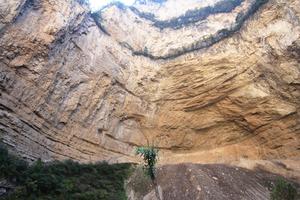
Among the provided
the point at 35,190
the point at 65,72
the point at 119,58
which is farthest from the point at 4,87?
the point at 119,58

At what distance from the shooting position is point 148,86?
2955 cm

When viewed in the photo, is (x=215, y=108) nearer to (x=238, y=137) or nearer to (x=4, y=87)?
(x=238, y=137)

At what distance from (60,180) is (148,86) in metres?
12.3

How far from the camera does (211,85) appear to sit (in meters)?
27.9

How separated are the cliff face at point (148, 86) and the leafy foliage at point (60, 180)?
1568 mm

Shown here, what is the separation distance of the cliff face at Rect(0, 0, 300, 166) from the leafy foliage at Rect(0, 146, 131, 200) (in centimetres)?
157

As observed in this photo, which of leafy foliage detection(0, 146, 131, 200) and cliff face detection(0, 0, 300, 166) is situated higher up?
cliff face detection(0, 0, 300, 166)

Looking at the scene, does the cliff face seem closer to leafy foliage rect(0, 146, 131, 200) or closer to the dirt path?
leafy foliage rect(0, 146, 131, 200)

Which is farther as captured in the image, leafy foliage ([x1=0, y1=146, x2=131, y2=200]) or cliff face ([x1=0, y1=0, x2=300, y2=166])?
cliff face ([x1=0, y1=0, x2=300, y2=166])

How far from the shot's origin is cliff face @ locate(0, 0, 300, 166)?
2292 cm

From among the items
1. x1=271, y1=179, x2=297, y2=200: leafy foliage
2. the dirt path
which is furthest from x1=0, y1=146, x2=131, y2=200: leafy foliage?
x1=271, y1=179, x2=297, y2=200: leafy foliage

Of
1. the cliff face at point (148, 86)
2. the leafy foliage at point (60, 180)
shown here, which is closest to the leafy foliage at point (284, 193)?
the leafy foliage at point (60, 180)

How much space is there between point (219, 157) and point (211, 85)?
18.3ft

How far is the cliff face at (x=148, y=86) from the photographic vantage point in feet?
75.2
